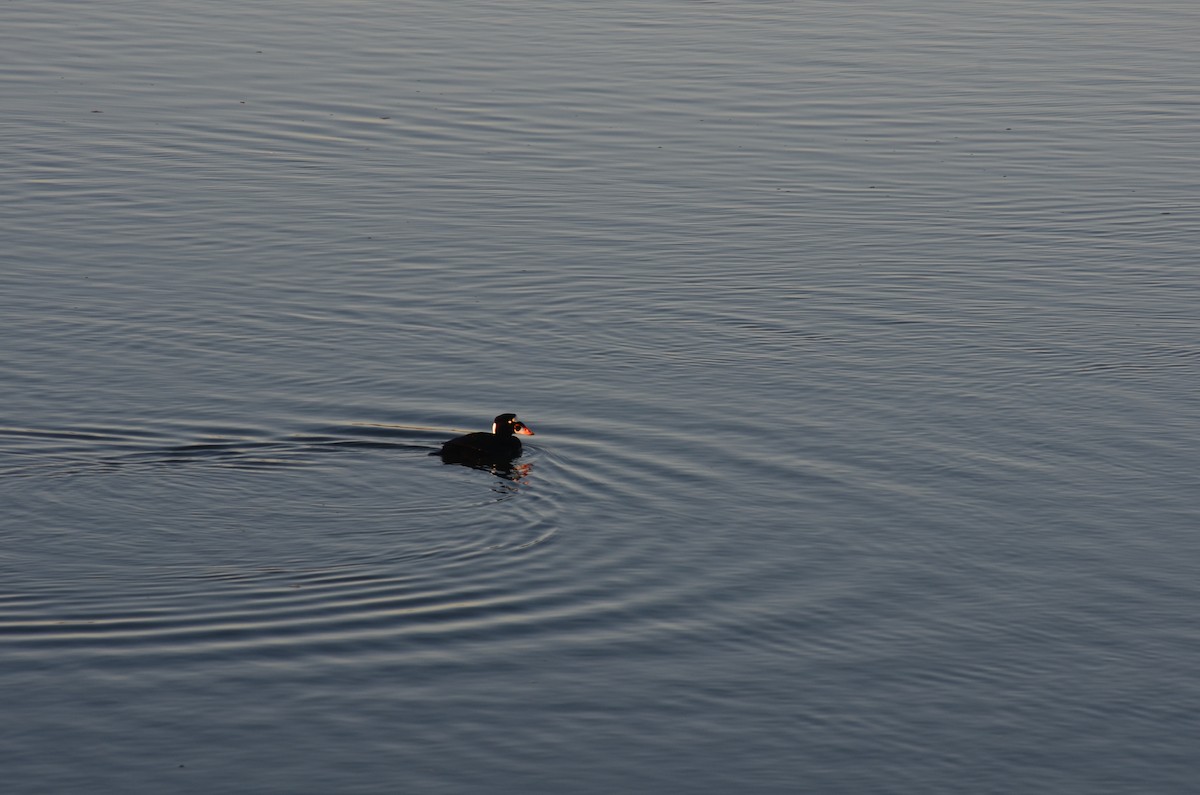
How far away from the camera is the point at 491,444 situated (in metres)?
18.7

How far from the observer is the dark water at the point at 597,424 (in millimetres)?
13969

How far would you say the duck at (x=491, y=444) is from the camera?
18.6 metres

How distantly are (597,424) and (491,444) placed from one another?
6.08 ft

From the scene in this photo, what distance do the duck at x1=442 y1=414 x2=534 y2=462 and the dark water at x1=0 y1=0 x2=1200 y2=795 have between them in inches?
7.8

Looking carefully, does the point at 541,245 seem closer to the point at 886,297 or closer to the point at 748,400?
the point at 886,297

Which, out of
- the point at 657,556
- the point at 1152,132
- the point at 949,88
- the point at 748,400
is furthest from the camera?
the point at 949,88

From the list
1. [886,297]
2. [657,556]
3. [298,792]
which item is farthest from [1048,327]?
[298,792]

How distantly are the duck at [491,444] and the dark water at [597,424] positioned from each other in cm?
20

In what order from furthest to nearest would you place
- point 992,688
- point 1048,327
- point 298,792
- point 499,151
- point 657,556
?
1. point 499,151
2. point 1048,327
3. point 657,556
4. point 992,688
5. point 298,792

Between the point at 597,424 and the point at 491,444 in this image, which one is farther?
the point at 597,424

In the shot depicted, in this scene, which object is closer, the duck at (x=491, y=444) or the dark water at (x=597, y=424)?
the dark water at (x=597, y=424)

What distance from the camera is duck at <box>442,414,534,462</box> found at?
1859 cm

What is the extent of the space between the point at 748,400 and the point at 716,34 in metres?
21.6

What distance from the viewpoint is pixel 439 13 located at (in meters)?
43.4
